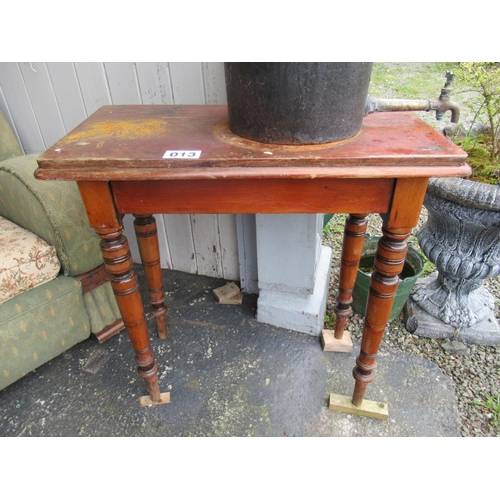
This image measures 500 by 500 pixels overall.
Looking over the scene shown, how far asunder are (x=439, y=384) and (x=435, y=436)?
23cm

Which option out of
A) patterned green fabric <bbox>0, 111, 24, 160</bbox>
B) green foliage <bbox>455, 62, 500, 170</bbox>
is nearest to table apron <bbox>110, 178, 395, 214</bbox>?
green foliage <bbox>455, 62, 500, 170</bbox>

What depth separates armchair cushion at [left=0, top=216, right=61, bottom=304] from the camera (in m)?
1.25

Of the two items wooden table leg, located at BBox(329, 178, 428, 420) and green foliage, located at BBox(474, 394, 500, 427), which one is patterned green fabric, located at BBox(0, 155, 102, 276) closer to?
wooden table leg, located at BBox(329, 178, 428, 420)

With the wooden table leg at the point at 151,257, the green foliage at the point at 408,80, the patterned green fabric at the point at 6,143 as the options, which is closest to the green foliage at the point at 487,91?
the wooden table leg at the point at 151,257

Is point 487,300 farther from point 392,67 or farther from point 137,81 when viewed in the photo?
point 392,67

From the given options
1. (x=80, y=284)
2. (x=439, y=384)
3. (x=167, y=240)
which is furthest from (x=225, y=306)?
(x=439, y=384)

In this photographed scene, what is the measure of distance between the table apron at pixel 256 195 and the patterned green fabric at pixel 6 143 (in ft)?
3.52

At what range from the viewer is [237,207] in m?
0.91

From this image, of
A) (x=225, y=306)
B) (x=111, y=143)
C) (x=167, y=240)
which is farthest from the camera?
(x=167, y=240)

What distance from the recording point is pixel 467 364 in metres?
1.48

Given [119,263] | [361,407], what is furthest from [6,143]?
[361,407]

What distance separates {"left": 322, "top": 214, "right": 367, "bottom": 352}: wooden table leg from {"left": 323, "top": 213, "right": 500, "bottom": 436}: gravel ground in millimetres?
116

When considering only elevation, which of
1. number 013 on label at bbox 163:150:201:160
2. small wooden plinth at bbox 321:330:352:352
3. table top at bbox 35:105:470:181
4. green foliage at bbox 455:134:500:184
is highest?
number 013 on label at bbox 163:150:201:160

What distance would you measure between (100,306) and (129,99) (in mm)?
881
